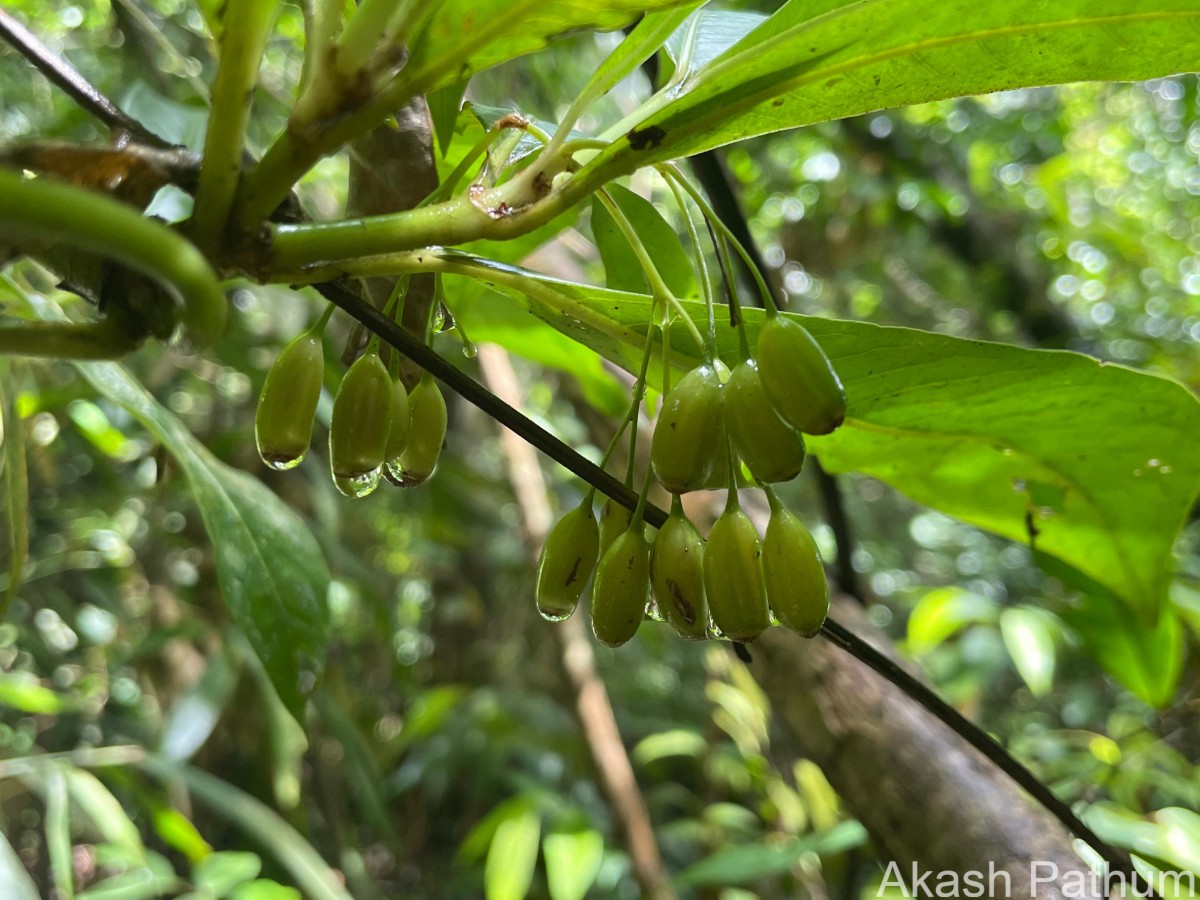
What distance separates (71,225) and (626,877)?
7.14ft

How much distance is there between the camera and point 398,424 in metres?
0.39

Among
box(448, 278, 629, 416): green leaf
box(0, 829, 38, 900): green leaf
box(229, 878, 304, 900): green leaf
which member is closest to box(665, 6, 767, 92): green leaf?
box(448, 278, 629, 416): green leaf

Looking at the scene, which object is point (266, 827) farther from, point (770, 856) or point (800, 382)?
point (800, 382)

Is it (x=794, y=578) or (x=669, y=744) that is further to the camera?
(x=669, y=744)

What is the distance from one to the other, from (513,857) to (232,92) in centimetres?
143

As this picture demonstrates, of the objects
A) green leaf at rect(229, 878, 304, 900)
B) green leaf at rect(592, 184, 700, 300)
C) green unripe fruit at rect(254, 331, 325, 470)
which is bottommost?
green leaf at rect(229, 878, 304, 900)

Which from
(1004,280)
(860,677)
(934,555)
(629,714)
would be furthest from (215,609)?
(934,555)

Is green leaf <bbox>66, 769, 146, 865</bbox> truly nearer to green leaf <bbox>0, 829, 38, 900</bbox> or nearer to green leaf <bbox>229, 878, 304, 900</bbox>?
green leaf <bbox>229, 878, 304, 900</bbox>

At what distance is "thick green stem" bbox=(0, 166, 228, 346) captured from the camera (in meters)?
0.18

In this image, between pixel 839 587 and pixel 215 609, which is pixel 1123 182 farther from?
pixel 215 609

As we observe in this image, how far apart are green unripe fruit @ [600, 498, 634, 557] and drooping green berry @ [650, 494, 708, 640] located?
0.03 metres

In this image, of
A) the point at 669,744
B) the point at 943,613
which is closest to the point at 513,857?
the point at 669,744

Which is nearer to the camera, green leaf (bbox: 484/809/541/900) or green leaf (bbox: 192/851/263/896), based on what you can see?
green leaf (bbox: 192/851/263/896)

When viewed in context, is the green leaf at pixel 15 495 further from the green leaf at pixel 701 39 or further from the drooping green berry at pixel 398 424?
the green leaf at pixel 701 39
